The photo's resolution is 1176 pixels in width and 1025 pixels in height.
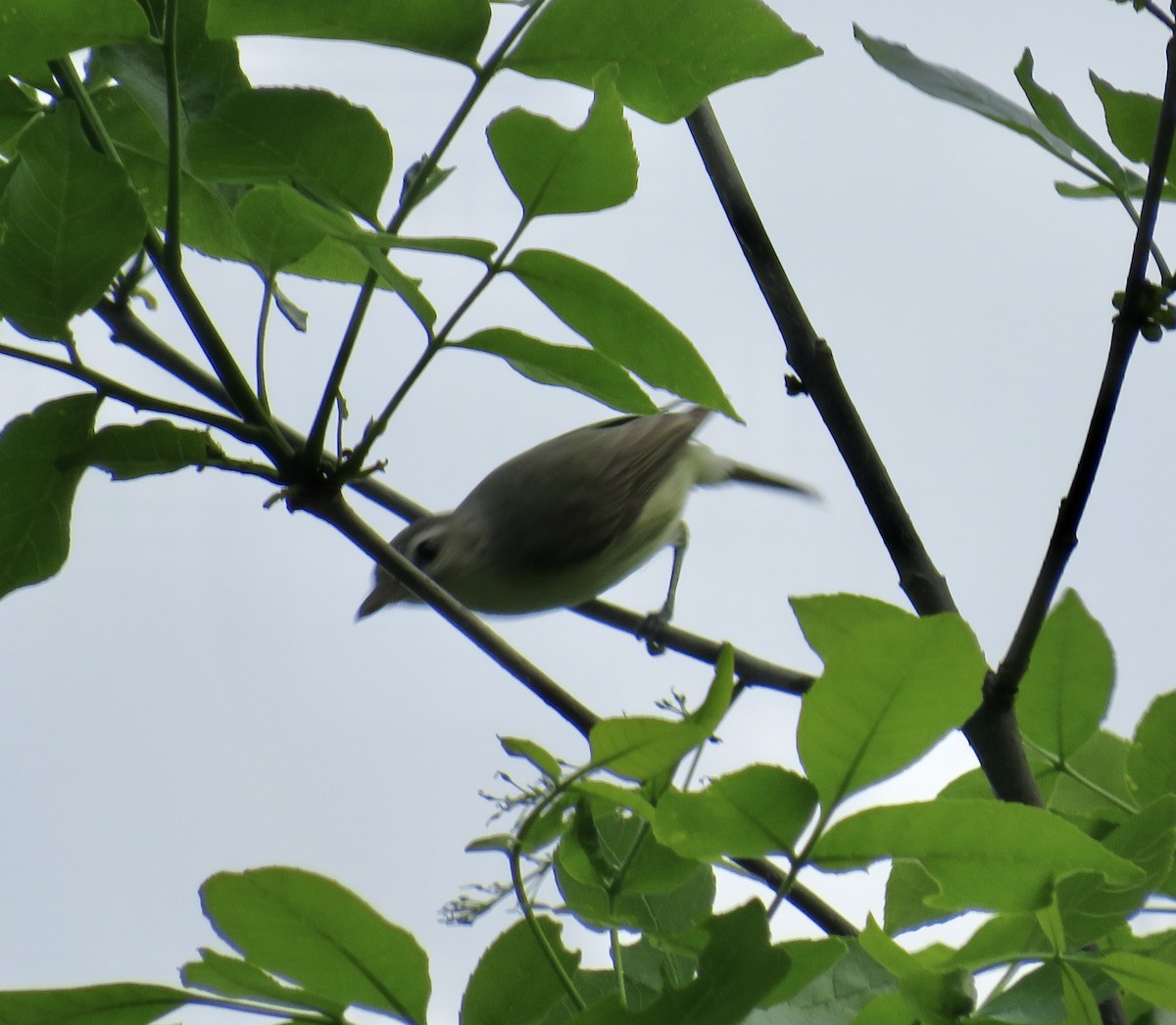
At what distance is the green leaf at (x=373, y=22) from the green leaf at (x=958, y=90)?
32 centimetres

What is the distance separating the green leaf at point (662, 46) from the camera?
1.01 metres

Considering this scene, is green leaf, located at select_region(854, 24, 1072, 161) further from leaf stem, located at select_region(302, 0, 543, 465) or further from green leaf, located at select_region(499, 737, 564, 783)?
green leaf, located at select_region(499, 737, 564, 783)

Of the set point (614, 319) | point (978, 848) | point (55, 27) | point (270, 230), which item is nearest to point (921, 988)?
point (978, 848)

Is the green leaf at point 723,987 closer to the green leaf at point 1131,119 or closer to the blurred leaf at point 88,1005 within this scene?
the blurred leaf at point 88,1005

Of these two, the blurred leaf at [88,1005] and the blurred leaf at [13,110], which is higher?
the blurred leaf at [13,110]

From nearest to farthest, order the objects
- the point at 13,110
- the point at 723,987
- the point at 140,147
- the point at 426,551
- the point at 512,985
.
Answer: the point at 723,987, the point at 512,985, the point at 13,110, the point at 140,147, the point at 426,551

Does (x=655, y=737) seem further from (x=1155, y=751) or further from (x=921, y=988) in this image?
(x=1155, y=751)

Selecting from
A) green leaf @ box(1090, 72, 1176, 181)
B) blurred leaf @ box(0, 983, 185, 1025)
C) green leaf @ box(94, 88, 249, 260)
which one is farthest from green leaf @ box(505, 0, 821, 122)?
blurred leaf @ box(0, 983, 185, 1025)

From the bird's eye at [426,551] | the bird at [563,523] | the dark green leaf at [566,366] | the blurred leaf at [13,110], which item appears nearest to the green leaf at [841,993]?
the dark green leaf at [566,366]

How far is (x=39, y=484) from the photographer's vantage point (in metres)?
1.12

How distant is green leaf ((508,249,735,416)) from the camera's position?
3.47ft

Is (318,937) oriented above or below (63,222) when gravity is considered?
below

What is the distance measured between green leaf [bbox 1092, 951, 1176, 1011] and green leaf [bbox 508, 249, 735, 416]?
523 millimetres

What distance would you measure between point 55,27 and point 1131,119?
0.87 meters
